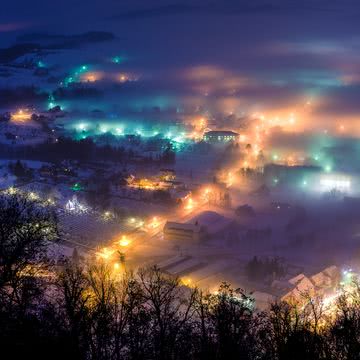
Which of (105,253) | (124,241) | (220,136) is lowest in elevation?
(105,253)

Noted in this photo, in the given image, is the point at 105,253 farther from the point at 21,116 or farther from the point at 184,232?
the point at 21,116

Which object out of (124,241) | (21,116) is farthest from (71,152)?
(124,241)

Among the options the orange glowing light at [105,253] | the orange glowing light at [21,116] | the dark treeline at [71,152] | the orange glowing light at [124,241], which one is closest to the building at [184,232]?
the orange glowing light at [124,241]

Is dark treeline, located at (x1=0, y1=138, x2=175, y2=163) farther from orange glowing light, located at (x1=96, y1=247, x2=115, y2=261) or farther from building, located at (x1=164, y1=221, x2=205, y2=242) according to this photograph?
orange glowing light, located at (x1=96, y1=247, x2=115, y2=261)

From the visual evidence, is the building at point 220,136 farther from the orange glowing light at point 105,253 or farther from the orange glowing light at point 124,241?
the orange glowing light at point 105,253

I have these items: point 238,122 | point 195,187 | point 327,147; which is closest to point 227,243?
point 195,187

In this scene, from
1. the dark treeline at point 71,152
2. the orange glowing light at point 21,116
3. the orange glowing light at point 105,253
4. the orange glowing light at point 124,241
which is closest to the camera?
the orange glowing light at point 105,253
